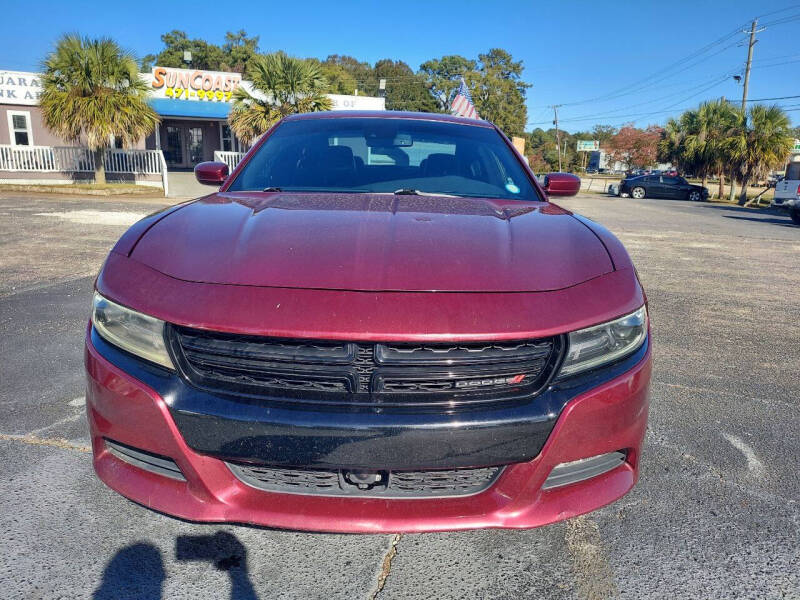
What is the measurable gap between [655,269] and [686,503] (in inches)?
233

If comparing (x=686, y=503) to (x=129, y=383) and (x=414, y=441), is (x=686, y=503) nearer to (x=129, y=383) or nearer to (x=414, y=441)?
(x=414, y=441)

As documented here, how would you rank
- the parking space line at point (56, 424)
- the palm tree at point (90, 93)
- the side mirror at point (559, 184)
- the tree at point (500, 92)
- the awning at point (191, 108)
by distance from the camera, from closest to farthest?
the parking space line at point (56, 424) → the side mirror at point (559, 184) → the palm tree at point (90, 93) → the awning at point (191, 108) → the tree at point (500, 92)

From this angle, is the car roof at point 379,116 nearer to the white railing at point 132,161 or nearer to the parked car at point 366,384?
the parked car at point 366,384

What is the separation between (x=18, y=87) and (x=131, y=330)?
2339 cm

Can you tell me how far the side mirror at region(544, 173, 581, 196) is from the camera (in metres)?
3.28

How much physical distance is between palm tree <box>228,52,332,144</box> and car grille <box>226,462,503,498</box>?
17836 mm

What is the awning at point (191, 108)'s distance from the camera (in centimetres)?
2334

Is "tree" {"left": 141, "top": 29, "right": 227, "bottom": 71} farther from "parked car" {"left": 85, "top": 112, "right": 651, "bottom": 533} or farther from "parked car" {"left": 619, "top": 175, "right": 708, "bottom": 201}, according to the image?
"parked car" {"left": 85, "top": 112, "right": 651, "bottom": 533}

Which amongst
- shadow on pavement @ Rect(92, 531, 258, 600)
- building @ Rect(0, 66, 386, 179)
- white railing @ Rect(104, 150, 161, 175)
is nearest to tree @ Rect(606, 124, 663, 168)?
building @ Rect(0, 66, 386, 179)

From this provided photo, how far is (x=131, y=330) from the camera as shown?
1.63 meters

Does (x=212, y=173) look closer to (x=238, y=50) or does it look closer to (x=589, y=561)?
(x=589, y=561)

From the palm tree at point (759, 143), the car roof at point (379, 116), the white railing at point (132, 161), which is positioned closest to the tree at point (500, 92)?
the palm tree at point (759, 143)

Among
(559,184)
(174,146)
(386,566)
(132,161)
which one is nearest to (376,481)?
(386,566)

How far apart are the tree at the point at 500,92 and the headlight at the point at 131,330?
69.1 meters
